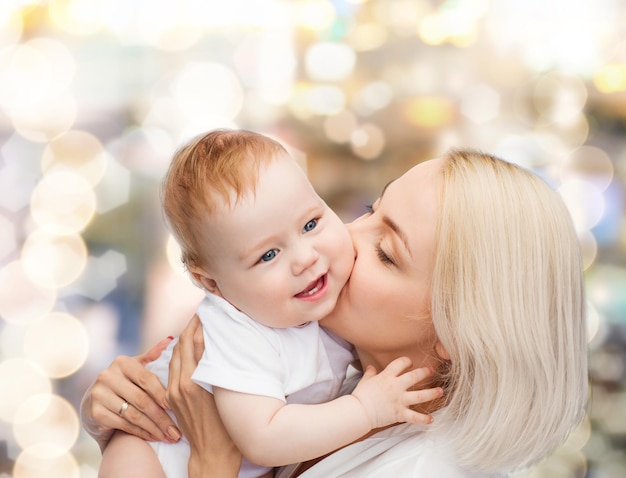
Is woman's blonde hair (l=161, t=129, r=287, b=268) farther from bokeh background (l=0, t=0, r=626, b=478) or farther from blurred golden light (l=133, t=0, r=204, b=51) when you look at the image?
Result: blurred golden light (l=133, t=0, r=204, b=51)

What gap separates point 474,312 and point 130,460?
62 cm

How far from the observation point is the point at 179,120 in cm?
280

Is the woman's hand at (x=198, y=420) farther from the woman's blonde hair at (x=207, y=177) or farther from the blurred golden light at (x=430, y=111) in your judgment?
the blurred golden light at (x=430, y=111)

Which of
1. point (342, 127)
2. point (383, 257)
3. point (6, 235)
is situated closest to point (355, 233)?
point (383, 257)

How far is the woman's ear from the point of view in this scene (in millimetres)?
1168

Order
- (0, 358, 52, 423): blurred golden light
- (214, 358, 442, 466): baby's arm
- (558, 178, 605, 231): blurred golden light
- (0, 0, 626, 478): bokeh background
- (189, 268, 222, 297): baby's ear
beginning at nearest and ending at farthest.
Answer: (214, 358, 442, 466): baby's arm, (189, 268, 222, 297): baby's ear, (558, 178, 605, 231): blurred golden light, (0, 0, 626, 478): bokeh background, (0, 358, 52, 423): blurred golden light

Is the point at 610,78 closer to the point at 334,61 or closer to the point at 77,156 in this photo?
the point at 334,61

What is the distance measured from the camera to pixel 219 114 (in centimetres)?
281

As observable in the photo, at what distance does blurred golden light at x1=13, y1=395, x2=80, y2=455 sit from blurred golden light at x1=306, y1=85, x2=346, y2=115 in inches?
60.5

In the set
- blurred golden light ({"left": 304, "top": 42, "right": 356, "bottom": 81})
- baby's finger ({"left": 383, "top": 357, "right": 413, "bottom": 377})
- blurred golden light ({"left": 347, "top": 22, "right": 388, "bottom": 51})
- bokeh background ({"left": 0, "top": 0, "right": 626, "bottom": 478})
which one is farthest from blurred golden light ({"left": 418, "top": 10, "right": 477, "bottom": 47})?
baby's finger ({"left": 383, "top": 357, "right": 413, "bottom": 377})

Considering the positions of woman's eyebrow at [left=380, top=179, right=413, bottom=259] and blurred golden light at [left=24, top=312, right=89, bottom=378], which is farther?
blurred golden light at [left=24, top=312, right=89, bottom=378]

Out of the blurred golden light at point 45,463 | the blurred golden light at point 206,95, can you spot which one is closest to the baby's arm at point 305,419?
the blurred golden light at point 206,95

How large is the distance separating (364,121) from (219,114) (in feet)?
1.85

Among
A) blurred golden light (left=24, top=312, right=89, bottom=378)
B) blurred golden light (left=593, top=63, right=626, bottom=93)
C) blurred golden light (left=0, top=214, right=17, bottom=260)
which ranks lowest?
blurred golden light (left=24, top=312, right=89, bottom=378)
